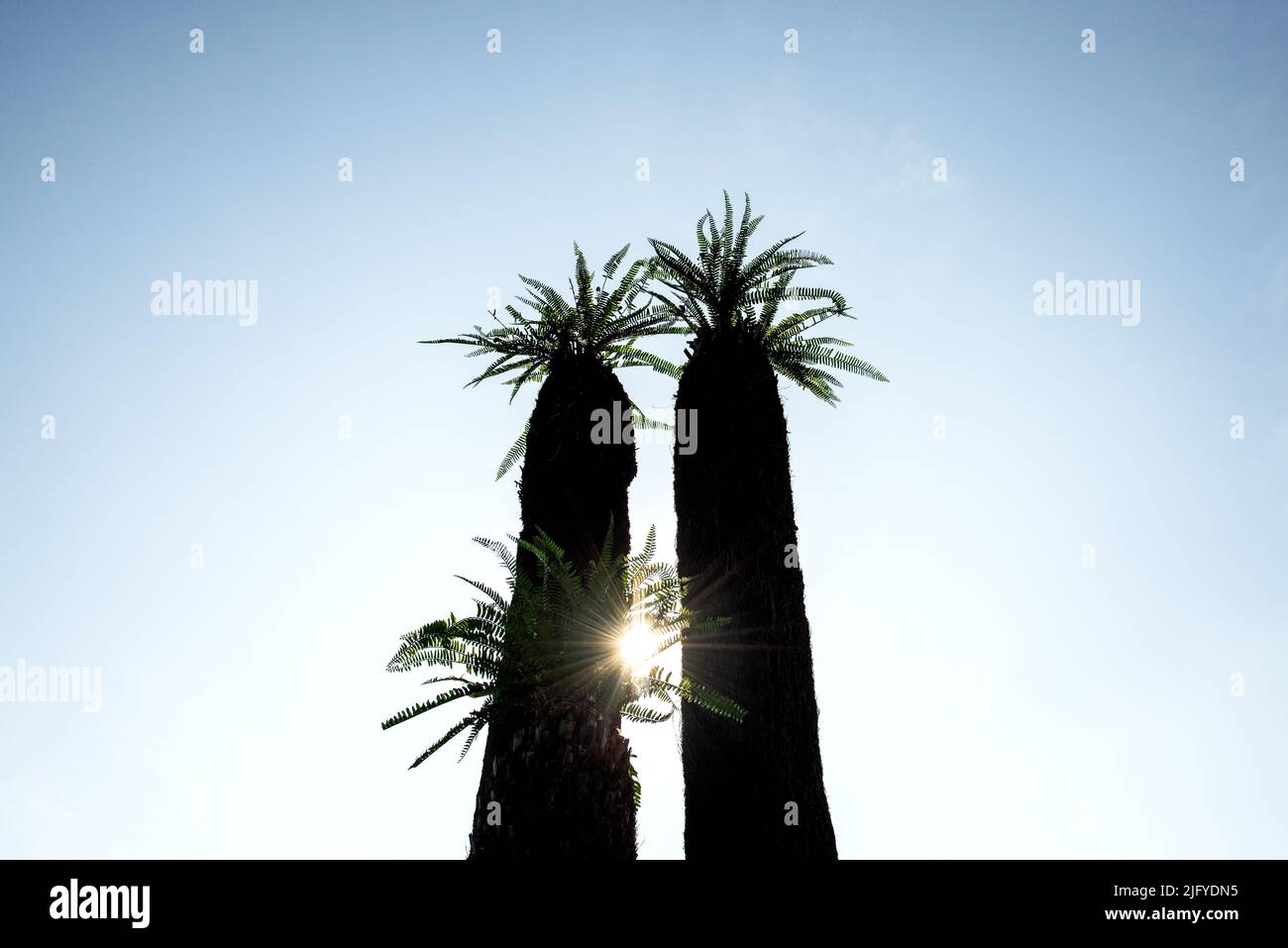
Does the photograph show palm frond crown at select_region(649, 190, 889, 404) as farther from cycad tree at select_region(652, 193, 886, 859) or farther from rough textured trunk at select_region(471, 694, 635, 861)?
rough textured trunk at select_region(471, 694, 635, 861)

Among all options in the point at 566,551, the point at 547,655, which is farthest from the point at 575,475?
the point at 547,655

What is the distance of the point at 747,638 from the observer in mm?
7066

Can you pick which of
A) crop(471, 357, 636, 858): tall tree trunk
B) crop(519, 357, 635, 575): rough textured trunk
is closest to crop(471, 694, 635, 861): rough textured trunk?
crop(471, 357, 636, 858): tall tree trunk

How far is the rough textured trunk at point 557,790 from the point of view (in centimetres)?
432

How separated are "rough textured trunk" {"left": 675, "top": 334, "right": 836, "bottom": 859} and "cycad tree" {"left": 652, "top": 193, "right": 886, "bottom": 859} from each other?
12mm

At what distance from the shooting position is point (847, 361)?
10430 millimetres

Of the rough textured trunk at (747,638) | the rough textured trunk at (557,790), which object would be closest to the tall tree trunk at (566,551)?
the rough textured trunk at (557,790)

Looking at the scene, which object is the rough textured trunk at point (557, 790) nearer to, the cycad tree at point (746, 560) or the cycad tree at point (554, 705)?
the cycad tree at point (554, 705)

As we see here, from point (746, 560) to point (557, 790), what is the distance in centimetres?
355

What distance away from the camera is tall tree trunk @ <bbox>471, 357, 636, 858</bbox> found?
437 centimetres
